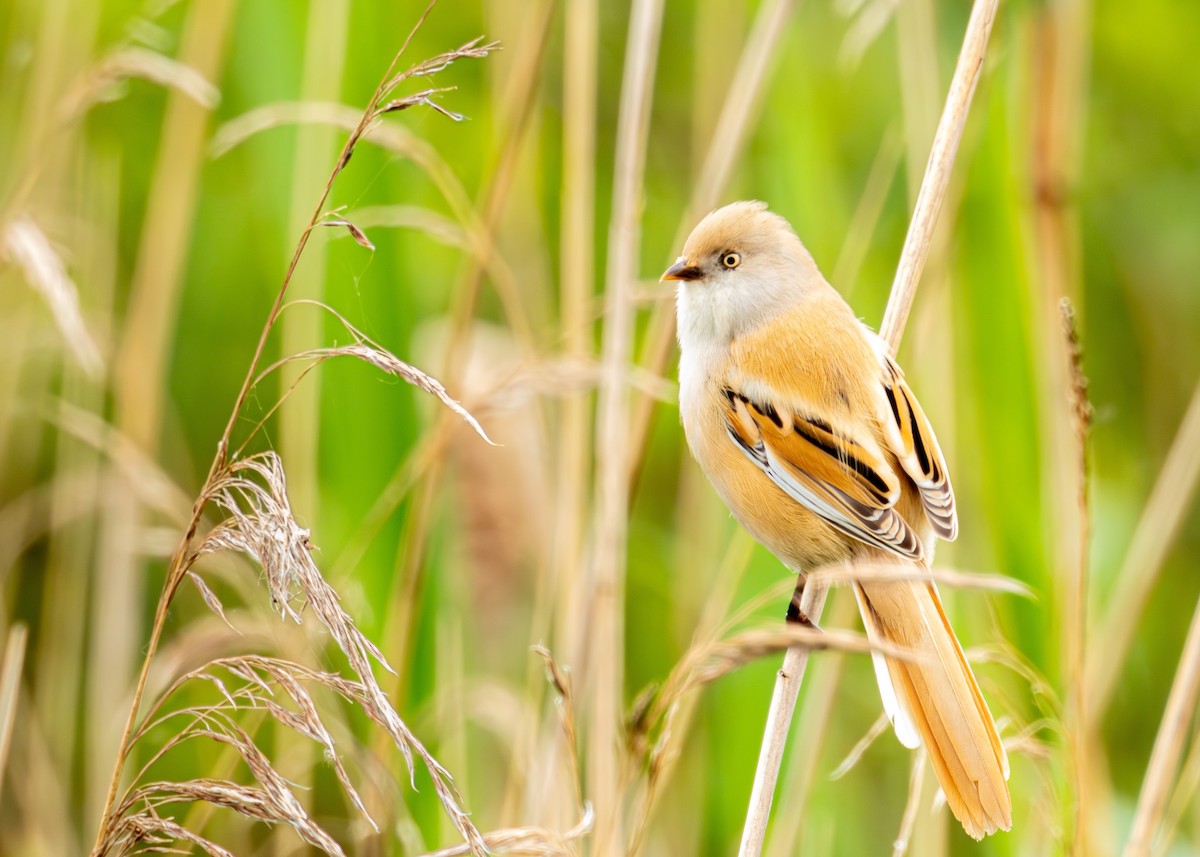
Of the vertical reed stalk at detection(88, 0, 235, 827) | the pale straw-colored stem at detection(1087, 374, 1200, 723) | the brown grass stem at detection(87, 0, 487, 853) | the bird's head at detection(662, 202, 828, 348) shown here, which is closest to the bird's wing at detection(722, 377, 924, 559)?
the bird's head at detection(662, 202, 828, 348)

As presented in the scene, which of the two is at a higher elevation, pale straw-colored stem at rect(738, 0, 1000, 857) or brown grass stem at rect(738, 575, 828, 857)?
pale straw-colored stem at rect(738, 0, 1000, 857)

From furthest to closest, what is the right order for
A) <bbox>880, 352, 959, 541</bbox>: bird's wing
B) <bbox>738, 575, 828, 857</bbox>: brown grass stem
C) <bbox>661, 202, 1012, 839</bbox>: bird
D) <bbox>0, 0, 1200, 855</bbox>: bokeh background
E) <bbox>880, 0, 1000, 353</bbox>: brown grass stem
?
1. <bbox>0, 0, 1200, 855</bbox>: bokeh background
2. <bbox>880, 352, 959, 541</bbox>: bird's wing
3. <bbox>661, 202, 1012, 839</bbox>: bird
4. <bbox>880, 0, 1000, 353</bbox>: brown grass stem
5. <bbox>738, 575, 828, 857</bbox>: brown grass stem

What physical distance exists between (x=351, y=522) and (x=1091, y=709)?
4.46 feet

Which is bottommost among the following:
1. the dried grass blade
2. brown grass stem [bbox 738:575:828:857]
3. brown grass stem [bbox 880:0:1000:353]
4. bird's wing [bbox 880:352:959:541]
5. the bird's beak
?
brown grass stem [bbox 738:575:828:857]

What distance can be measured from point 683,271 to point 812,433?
0.37 m

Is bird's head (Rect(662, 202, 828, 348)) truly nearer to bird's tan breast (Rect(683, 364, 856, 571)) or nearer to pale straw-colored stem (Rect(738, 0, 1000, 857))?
bird's tan breast (Rect(683, 364, 856, 571))

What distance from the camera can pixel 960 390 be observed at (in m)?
2.53

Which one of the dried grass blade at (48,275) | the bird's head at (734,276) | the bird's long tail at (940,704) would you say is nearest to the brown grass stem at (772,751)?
the bird's long tail at (940,704)

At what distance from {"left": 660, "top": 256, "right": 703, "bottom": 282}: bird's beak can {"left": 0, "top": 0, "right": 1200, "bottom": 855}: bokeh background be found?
64 millimetres

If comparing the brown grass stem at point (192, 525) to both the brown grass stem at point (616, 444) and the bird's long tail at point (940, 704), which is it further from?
the bird's long tail at point (940, 704)

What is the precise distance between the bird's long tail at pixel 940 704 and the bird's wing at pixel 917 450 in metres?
0.14

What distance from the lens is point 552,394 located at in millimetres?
2188

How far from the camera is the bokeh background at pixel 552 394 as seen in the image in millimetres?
2109

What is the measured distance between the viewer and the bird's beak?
7.09ft
